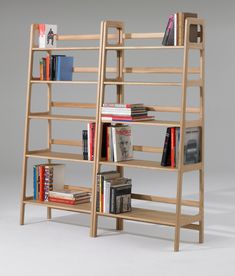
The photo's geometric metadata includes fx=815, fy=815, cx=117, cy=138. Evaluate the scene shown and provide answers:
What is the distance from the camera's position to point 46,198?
25.6ft

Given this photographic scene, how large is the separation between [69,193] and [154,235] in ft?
2.98

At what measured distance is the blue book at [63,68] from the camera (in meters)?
7.64

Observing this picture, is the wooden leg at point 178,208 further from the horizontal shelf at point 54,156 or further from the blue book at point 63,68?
the blue book at point 63,68

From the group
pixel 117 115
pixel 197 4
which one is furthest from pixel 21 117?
pixel 117 115

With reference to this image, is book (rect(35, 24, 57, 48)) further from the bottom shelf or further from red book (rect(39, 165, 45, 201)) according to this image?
the bottom shelf

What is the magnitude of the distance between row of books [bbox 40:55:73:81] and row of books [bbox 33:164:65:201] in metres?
0.86

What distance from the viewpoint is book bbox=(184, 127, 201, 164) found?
6.78m

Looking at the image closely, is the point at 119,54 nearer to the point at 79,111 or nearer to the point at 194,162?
the point at 194,162

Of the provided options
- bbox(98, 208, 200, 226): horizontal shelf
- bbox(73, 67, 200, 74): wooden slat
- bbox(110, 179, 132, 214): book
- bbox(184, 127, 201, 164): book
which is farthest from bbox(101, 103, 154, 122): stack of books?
bbox(98, 208, 200, 226): horizontal shelf

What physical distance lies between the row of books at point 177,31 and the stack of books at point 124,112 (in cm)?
63

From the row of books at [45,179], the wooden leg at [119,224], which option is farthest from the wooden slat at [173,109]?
the row of books at [45,179]

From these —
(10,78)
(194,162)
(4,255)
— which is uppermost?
(10,78)

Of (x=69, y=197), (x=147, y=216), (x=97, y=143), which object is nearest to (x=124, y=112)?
(x=97, y=143)

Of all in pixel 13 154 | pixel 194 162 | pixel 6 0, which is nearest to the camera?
pixel 194 162
